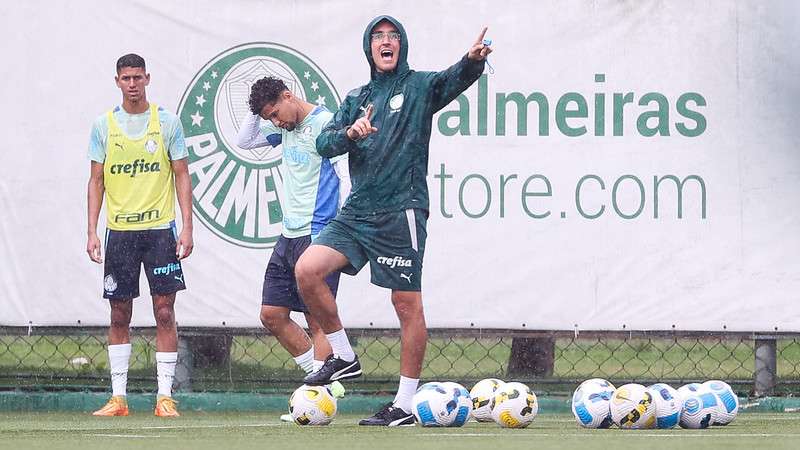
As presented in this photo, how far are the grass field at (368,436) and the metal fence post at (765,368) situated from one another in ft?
4.37

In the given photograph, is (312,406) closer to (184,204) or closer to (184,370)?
(184,204)

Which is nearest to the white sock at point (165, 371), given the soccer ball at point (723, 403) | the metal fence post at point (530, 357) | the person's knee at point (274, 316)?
the person's knee at point (274, 316)

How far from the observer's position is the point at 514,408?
6965 mm

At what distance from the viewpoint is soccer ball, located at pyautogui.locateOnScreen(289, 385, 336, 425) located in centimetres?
712

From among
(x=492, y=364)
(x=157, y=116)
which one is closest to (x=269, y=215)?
(x=157, y=116)

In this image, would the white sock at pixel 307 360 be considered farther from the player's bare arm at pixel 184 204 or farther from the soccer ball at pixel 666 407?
the soccer ball at pixel 666 407

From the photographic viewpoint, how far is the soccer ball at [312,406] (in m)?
7.12

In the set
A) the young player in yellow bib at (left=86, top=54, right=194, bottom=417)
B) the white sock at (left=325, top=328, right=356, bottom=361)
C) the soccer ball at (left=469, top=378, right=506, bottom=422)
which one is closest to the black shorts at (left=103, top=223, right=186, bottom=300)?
the young player in yellow bib at (left=86, top=54, right=194, bottom=417)

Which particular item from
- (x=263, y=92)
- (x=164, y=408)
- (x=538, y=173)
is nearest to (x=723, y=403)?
(x=538, y=173)

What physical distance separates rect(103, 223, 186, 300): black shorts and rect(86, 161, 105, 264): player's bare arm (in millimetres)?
84

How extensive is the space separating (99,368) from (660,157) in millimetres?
3897

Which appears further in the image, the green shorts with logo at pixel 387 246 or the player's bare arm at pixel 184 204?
the player's bare arm at pixel 184 204

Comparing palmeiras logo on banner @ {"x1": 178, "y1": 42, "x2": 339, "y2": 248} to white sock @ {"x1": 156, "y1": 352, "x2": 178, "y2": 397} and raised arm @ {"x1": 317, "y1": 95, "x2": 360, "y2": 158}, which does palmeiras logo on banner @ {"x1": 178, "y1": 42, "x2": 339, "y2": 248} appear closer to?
white sock @ {"x1": 156, "y1": 352, "x2": 178, "y2": 397}

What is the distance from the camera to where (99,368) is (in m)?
10.2
